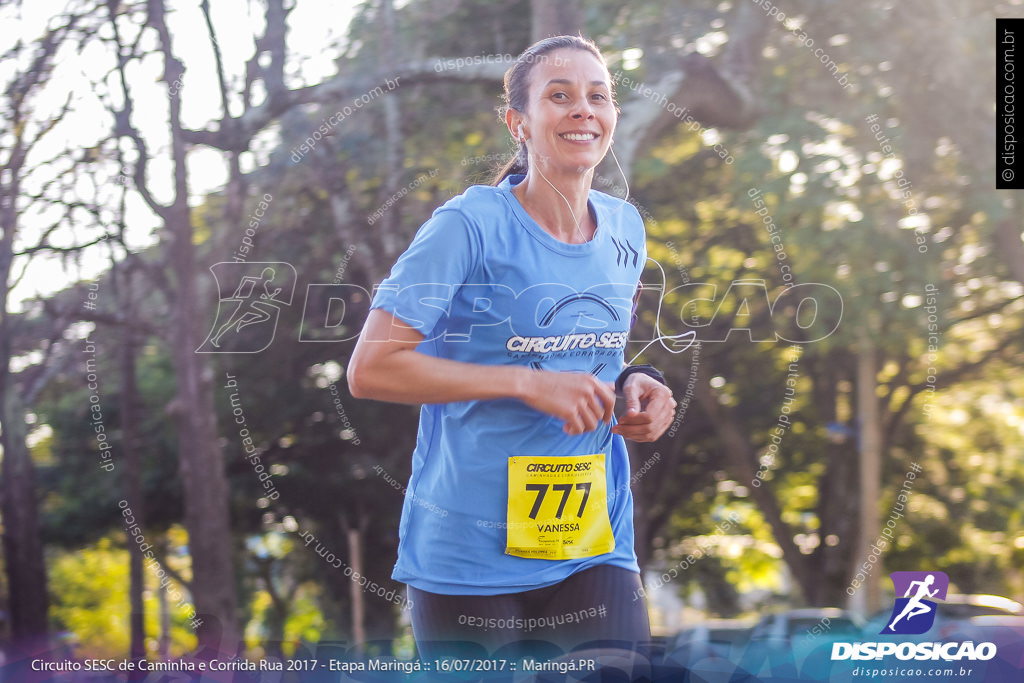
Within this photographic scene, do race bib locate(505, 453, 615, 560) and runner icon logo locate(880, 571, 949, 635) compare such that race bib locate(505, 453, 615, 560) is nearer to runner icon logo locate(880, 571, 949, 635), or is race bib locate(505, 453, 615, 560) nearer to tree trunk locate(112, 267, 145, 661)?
runner icon logo locate(880, 571, 949, 635)

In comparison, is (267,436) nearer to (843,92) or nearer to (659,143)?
(659,143)

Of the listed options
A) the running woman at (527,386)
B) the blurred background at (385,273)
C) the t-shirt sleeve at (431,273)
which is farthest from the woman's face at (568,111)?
the blurred background at (385,273)

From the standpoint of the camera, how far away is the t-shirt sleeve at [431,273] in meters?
1.55

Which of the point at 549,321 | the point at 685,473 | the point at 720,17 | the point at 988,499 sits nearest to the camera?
the point at 549,321

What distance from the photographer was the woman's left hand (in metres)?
1.71

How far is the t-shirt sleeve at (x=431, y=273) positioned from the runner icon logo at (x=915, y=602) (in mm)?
1871

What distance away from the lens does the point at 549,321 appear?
1.69 metres

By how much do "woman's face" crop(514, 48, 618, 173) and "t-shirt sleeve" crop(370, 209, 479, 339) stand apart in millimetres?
292

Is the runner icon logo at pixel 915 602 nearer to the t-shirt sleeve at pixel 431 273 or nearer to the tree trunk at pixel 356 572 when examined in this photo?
A: the t-shirt sleeve at pixel 431 273

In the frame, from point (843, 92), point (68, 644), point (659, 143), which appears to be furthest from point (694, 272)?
point (68, 644)

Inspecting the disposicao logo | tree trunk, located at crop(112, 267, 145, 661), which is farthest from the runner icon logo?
tree trunk, located at crop(112, 267, 145, 661)

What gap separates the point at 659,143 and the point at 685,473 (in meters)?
2.26

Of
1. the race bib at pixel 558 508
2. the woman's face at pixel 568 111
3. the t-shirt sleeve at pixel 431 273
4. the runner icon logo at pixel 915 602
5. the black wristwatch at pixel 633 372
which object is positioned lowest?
the runner icon logo at pixel 915 602

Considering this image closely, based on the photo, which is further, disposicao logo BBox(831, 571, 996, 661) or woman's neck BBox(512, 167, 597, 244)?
disposicao logo BBox(831, 571, 996, 661)
